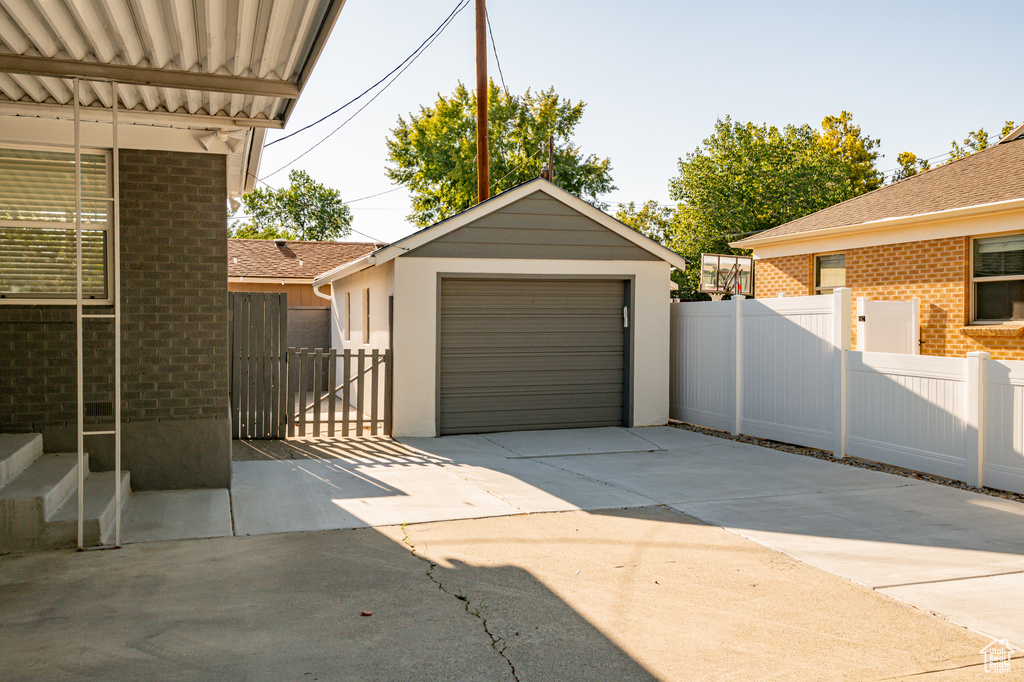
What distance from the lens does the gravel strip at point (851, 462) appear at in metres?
7.66

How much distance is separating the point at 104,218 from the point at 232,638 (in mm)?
5024

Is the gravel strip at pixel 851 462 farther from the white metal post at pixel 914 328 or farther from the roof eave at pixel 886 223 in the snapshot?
the roof eave at pixel 886 223

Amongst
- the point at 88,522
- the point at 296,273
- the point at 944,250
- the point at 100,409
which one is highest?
the point at 296,273

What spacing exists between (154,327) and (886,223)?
1088cm

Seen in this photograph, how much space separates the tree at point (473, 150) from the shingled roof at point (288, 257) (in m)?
10.1

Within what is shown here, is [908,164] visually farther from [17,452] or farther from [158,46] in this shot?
[17,452]

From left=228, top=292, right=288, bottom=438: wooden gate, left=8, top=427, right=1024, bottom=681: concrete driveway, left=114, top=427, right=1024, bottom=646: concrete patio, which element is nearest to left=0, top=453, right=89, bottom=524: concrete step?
left=8, top=427, right=1024, bottom=681: concrete driveway

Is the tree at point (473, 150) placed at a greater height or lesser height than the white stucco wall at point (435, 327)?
greater

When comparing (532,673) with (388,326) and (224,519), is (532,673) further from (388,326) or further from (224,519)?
(388,326)

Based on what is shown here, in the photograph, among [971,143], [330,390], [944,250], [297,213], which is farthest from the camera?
[297,213]

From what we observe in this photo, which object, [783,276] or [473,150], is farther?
[473,150]

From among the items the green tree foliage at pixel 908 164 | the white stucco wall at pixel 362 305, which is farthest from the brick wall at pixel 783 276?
the green tree foliage at pixel 908 164

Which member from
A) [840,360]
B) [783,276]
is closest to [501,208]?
[840,360]

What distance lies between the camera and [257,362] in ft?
35.0
